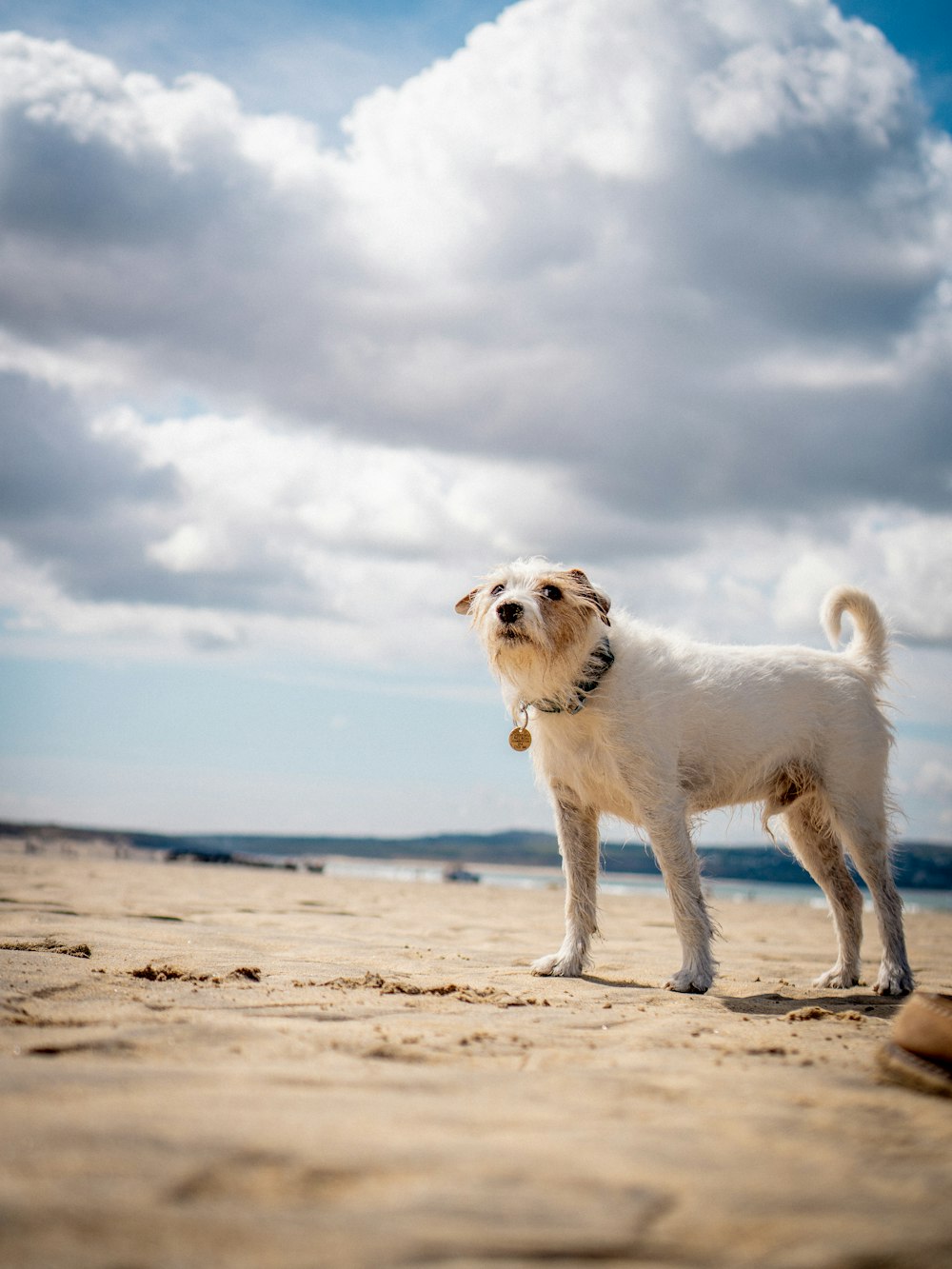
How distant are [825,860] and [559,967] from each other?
2530mm

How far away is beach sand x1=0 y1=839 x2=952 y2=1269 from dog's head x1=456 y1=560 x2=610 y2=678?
187 cm

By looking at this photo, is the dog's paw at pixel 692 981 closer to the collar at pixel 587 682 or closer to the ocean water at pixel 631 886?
the collar at pixel 587 682

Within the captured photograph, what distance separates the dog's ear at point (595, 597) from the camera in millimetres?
5941

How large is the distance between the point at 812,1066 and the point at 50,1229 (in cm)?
245

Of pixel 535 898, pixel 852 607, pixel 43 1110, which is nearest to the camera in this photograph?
pixel 43 1110

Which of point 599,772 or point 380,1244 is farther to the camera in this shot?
point 599,772

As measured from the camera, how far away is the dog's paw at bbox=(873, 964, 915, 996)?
592 cm

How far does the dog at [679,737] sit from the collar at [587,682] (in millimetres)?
12

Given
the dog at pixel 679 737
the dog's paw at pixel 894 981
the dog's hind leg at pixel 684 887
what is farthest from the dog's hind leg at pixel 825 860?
the dog's hind leg at pixel 684 887

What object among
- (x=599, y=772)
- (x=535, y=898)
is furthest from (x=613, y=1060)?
(x=535, y=898)

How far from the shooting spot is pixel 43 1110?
2324 mm

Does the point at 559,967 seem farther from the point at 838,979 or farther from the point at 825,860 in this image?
the point at 825,860

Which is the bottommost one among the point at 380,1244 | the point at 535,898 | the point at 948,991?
the point at 535,898

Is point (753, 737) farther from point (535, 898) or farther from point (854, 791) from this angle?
point (535, 898)
